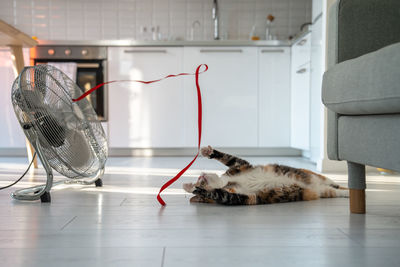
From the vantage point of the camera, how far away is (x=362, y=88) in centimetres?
117

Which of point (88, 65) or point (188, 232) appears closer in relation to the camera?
point (188, 232)

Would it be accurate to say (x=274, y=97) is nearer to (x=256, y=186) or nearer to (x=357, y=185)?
(x=256, y=186)

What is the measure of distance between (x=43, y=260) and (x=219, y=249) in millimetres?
435

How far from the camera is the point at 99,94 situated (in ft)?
13.0

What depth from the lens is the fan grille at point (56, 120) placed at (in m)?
1.59

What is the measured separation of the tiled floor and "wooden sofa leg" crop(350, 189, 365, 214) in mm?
35

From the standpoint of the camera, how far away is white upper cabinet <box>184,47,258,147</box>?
4.00 metres

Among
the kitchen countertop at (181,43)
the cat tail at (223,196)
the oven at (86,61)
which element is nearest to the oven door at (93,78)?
the oven at (86,61)

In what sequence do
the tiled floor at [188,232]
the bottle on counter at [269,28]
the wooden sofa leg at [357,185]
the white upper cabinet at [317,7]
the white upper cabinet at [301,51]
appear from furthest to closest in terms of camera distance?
the bottle on counter at [269,28] → the white upper cabinet at [301,51] → the white upper cabinet at [317,7] → the wooden sofa leg at [357,185] → the tiled floor at [188,232]

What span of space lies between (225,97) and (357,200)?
269 centimetres

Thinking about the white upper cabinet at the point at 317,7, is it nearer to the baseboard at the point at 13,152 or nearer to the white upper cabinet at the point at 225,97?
the white upper cabinet at the point at 225,97

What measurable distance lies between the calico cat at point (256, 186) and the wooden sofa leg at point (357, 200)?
0.28 metres

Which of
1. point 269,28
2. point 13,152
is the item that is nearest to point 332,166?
point 269,28

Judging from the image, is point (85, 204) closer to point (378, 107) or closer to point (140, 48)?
point (378, 107)
